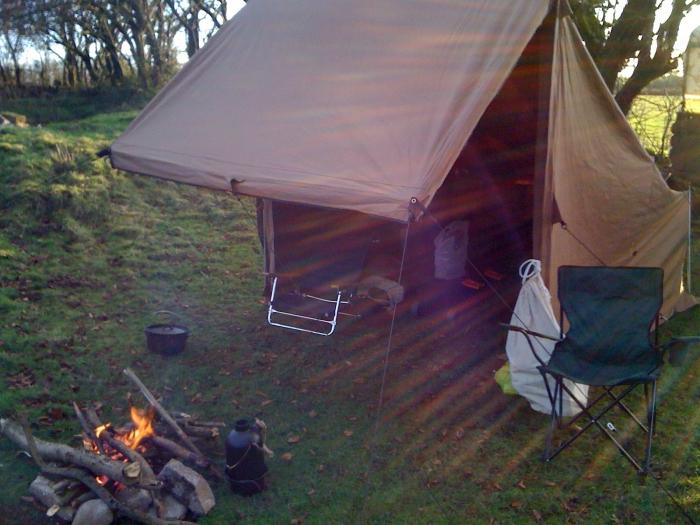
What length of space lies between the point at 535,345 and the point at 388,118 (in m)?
1.66

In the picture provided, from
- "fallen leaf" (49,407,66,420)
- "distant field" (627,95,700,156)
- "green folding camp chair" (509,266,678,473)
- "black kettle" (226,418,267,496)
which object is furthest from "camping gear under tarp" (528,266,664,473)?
"distant field" (627,95,700,156)

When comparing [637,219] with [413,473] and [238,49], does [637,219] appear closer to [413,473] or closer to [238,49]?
[413,473]

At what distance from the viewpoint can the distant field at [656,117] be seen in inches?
427

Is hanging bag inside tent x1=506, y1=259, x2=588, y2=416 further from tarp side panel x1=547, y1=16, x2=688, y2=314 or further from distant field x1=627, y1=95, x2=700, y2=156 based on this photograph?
distant field x1=627, y1=95, x2=700, y2=156

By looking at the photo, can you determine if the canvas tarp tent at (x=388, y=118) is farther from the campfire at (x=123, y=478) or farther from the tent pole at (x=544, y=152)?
the campfire at (x=123, y=478)

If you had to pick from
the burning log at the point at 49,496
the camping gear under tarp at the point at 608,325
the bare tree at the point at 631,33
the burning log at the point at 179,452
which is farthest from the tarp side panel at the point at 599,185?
the bare tree at the point at 631,33

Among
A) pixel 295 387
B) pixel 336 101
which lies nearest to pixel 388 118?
pixel 336 101

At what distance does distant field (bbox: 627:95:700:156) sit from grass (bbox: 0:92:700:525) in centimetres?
484

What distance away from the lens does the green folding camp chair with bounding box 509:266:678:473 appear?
3832 mm

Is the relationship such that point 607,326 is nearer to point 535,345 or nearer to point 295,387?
point 535,345

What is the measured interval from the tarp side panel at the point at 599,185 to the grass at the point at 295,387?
850 millimetres

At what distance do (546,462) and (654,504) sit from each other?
56cm

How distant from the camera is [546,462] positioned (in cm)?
364

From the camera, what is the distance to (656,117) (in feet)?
37.1
